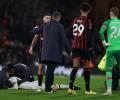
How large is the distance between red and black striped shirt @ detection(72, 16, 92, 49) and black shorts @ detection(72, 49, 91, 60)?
0.31 feet

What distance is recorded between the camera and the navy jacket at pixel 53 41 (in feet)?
46.7

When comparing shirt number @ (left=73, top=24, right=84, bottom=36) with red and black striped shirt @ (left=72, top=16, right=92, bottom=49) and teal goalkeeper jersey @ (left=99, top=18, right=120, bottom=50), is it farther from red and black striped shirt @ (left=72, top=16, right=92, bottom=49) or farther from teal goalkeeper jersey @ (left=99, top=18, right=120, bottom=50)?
teal goalkeeper jersey @ (left=99, top=18, right=120, bottom=50)

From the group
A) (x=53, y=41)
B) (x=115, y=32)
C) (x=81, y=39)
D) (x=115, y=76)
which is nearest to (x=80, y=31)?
(x=81, y=39)

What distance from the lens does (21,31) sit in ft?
113

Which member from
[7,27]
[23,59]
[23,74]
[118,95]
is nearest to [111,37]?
[118,95]

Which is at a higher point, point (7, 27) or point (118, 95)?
point (7, 27)

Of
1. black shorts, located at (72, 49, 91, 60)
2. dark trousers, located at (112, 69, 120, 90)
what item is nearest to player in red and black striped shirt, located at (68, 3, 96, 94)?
black shorts, located at (72, 49, 91, 60)

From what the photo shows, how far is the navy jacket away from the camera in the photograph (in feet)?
46.7

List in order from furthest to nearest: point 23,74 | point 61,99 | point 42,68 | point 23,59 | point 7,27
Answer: point 7,27, point 23,59, point 23,74, point 42,68, point 61,99

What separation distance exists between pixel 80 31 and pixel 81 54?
525mm

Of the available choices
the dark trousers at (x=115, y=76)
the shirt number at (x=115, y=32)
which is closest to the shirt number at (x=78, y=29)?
the shirt number at (x=115, y=32)

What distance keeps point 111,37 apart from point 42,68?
7.31 feet

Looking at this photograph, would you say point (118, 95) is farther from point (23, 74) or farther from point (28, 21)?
point (28, 21)

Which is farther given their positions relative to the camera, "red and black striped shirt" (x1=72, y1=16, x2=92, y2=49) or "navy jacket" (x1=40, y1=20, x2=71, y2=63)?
"navy jacket" (x1=40, y1=20, x2=71, y2=63)
